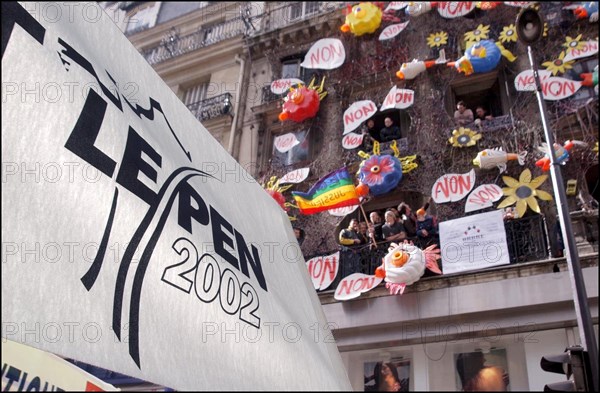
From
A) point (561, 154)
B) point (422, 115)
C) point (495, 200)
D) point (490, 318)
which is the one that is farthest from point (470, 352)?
point (422, 115)

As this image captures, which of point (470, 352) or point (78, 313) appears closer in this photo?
point (78, 313)

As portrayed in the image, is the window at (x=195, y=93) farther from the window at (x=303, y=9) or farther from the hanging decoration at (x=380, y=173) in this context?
the hanging decoration at (x=380, y=173)

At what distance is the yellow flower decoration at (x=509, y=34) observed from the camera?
13.7 m

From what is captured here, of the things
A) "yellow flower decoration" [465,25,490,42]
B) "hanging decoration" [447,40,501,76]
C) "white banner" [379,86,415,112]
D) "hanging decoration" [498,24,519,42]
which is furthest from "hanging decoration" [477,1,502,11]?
"white banner" [379,86,415,112]

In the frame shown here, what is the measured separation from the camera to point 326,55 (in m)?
15.7

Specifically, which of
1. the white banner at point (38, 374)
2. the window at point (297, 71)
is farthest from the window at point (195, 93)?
the white banner at point (38, 374)

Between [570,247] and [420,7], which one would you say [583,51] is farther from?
[570,247]

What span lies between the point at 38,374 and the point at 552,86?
11.2 meters

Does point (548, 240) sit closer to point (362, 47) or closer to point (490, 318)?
point (490, 318)

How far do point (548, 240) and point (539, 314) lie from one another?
1.52m

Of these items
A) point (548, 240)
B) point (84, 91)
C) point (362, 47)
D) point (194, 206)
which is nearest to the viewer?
point (84, 91)

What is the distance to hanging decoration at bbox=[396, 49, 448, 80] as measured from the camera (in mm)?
13883

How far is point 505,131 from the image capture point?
1227 centimetres

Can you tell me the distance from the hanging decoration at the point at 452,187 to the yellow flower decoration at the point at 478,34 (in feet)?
13.3
